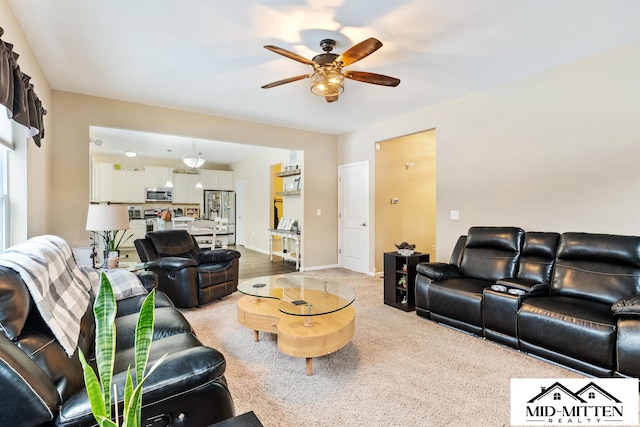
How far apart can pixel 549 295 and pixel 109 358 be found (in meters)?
3.24

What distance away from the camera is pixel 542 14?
2.39 meters

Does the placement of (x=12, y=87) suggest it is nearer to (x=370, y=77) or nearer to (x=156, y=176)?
(x=370, y=77)

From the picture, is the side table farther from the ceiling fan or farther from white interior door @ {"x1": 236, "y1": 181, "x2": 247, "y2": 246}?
white interior door @ {"x1": 236, "y1": 181, "x2": 247, "y2": 246}

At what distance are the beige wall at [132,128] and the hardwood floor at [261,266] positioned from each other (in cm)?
60

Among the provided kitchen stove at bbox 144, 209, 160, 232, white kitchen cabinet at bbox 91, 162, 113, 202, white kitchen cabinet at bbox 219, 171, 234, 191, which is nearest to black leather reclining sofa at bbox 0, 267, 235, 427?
kitchen stove at bbox 144, 209, 160, 232

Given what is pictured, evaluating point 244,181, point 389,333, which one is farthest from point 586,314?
point 244,181

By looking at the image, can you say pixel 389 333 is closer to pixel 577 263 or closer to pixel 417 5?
pixel 577 263

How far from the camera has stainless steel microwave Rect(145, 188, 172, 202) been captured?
8.81 metres

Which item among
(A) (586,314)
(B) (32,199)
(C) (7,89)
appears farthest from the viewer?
(B) (32,199)

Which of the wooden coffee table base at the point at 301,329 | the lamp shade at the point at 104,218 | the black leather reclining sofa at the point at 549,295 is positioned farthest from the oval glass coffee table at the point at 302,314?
the lamp shade at the point at 104,218

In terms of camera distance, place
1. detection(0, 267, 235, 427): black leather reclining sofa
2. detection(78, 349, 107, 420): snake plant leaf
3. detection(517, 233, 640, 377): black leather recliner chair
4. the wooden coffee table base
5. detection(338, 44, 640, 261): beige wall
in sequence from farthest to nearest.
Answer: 1. detection(338, 44, 640, 261): beige wall
2. the wooden coffee table base
3. detection(517, 233, 640, 377): black leather recliner chair
4. detection(0, 267, 235, 427): black leather reclining sofa
5. detection(78, 349, 107, 420): snake plant leaf

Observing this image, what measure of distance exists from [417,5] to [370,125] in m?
3.29

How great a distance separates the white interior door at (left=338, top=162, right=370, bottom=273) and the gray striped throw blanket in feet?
14.3

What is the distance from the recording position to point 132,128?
439 centimetres
